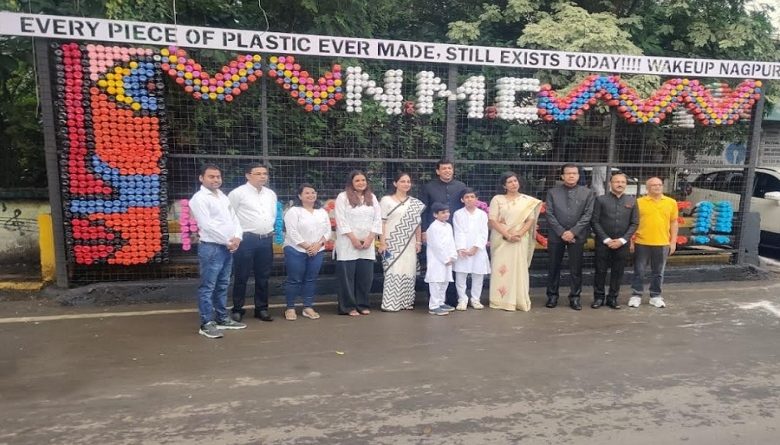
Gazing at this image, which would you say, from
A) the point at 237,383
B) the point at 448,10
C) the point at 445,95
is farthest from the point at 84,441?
the point at 448,10

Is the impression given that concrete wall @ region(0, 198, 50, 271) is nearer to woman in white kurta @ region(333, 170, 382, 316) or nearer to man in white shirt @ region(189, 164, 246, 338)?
man in white shirt @ region(189, 164, 246, 338)

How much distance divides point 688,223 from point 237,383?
6.91 metres

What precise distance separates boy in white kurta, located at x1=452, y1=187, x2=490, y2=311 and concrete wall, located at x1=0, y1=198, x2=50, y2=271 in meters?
5.43

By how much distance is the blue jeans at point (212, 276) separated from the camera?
5.36 meters

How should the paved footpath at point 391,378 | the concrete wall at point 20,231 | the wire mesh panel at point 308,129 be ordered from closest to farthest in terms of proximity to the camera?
the paved footpath at point 391,378 < the wire mesh panel at point 308,129 < the concrete wall at point 20,231

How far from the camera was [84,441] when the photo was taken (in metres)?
3.43

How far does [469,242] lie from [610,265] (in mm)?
1748

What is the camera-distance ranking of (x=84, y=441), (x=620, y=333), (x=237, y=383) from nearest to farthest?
1. (x=84, y=441)
2. (x=237, y=383)
3. (x=620, y=333)

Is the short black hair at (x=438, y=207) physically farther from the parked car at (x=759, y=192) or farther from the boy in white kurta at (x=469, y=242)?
the parked car at (x=759, y=192)

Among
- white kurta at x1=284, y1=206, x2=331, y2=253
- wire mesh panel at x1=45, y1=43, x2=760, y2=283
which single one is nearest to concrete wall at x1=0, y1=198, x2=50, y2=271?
wire mesh panel at x1=45, y1=43, x2=760, y2=283

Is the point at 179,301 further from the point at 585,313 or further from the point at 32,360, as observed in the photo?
the point at 585,313

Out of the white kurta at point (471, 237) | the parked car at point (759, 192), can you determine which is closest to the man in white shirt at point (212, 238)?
the white kurta at point (471, 237)

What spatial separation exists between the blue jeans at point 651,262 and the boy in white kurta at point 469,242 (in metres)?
1.80

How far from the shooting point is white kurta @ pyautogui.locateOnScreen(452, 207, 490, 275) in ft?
21.2
